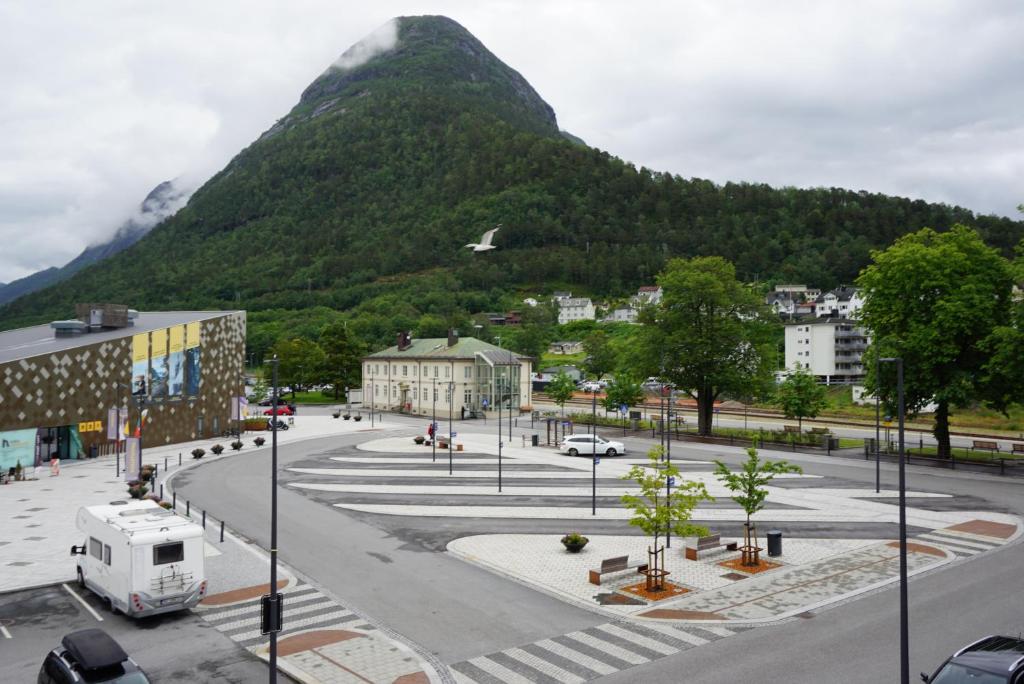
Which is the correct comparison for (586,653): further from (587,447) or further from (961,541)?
(587,447)

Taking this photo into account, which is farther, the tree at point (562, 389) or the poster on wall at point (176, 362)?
the tree at point (562, 389)

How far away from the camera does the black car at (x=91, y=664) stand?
12727 mm

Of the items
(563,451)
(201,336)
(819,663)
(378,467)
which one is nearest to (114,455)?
(201,336)

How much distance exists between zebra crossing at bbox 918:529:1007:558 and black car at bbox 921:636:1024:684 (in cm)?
1313

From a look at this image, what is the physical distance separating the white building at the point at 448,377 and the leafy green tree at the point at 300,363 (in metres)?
11.7

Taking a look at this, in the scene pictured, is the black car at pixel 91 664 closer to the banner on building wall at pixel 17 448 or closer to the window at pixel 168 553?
the window at pixel 168 553

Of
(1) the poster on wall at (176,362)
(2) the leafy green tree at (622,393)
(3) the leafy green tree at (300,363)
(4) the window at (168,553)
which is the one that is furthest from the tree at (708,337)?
(3) the leafy green tree at (300,363)

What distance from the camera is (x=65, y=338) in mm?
51812

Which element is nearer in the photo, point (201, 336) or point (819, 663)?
point (819, 663)

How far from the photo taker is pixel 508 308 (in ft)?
560

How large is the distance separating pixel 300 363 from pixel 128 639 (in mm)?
89484

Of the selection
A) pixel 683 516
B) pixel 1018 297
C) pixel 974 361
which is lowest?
pixel 683 516

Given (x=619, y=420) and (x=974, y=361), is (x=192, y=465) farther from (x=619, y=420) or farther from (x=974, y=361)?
(x=974, y=361)

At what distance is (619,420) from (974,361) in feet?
107
